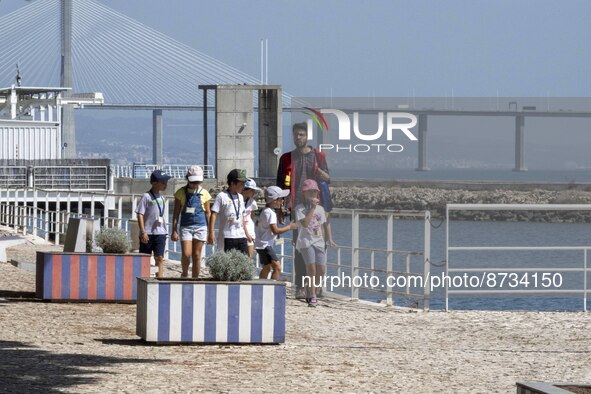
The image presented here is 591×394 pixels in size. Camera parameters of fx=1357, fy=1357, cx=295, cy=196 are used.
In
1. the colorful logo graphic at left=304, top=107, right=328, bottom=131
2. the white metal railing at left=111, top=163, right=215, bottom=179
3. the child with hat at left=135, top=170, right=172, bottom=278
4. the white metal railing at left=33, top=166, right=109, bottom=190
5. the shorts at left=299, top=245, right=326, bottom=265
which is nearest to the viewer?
the child with hat at left=135, top=170, right=172, bottom=278

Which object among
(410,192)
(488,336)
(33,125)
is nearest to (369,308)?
(488,336)

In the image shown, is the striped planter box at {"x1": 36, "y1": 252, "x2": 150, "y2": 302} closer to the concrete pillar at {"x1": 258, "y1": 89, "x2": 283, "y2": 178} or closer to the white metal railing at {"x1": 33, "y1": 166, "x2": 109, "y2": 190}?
the concrete pillar at {"x1": 258, "y1": 89, "x2": 283, "y2": 178}

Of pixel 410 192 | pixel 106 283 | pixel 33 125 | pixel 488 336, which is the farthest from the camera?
pixel 410 192

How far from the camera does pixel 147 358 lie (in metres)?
9.00

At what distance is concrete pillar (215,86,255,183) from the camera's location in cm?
4703

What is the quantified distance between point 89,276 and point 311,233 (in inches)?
84.2

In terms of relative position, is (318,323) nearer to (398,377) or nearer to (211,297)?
(211,297)

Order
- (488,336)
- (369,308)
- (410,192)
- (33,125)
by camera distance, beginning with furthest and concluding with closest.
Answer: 1. (410,192)
2. (33,125)
3. (369,308)
4. (488,336)

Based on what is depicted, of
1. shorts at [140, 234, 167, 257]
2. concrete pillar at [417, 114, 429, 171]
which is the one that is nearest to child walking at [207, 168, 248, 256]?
shorts at [140, 234, 167, 257]

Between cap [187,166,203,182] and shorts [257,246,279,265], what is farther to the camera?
shorts [257,246,279,265]

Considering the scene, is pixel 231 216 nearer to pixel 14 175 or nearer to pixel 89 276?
pixel 89 276

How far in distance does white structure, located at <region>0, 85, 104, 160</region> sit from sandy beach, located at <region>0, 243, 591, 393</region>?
32.6m

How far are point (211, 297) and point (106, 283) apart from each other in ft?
10.4

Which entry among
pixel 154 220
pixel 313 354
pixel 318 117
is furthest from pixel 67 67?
pixel 313 354
